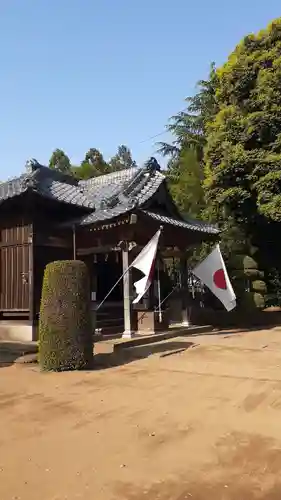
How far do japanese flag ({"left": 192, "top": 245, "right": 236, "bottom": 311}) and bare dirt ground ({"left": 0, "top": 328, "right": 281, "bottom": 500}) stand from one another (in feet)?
15.0

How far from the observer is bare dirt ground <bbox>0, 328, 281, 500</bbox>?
3.49 metres

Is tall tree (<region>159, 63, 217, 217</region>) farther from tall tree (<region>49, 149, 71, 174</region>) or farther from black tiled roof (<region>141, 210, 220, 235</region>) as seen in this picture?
tall tree (<region>49, 149, 71, 174</region>)

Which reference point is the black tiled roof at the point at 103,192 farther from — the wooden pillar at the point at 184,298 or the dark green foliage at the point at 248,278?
the dark green foliage at the point at 248,278

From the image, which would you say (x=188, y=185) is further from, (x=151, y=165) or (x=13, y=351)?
(x=13, y=351)

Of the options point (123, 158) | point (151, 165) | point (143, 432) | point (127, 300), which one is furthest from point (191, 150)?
point (123, 158)

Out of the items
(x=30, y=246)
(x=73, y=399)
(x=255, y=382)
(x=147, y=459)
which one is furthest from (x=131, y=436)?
(x=30, y=246)

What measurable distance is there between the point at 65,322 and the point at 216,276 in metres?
6.67

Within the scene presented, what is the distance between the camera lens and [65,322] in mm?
8320

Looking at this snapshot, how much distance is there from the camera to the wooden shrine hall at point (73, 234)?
12516 mm

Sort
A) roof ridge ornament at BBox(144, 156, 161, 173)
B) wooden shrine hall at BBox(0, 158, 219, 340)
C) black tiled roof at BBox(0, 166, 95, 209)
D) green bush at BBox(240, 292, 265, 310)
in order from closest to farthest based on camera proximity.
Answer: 1. black tiled roof at BBox(0, 166, 95, 209)
2. wooden shrine hall at BBox(0, 158, 219, 340)
3. roof ridge ornament at BBox(144, 156, 161, 173)
4. green bush at BBox(240, 292, 265, 310)

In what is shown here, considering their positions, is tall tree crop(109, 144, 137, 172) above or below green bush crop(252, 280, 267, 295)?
above

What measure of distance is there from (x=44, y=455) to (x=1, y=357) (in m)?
6.56

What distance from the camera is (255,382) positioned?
7.20 m

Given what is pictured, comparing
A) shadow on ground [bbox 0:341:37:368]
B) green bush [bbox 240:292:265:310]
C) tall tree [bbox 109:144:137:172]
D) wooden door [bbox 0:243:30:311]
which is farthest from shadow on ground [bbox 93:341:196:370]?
tall tree [bbox 109:144:137:172]
